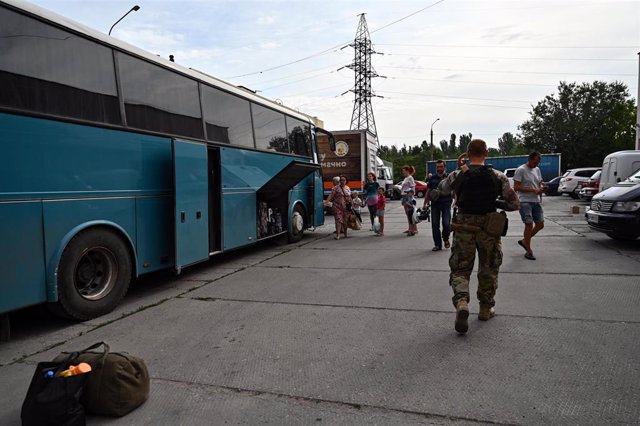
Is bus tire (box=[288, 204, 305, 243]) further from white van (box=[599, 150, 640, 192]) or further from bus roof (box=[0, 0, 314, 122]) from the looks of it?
white van (box=[599, 150, 640, 192])

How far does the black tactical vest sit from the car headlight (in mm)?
5963

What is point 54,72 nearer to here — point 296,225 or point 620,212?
point 296,225

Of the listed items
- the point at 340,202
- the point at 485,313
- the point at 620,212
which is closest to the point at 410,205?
the point at 340,202

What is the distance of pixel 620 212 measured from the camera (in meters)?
8.98

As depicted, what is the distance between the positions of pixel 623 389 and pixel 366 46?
44600 millimetres

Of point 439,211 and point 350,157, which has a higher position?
point 350,157

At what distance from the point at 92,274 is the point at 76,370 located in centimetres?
265

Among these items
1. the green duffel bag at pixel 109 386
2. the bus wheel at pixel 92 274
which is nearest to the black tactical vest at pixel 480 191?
the green duffel bag at pixel 109 386

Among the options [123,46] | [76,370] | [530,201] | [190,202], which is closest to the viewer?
[76,370]

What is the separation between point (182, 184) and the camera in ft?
20.9

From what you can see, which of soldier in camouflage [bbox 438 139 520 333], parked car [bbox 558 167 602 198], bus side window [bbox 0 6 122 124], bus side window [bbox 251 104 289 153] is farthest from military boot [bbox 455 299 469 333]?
parked car [bbox 558 167 602 198]

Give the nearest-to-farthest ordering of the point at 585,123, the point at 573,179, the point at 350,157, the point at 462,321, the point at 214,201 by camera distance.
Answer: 1. the point at 462,321
2. the point at 214,201
3. the point at 350,157
4. the point at 573,179
5. the point at 585,123

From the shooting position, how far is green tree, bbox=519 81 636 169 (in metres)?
44.0

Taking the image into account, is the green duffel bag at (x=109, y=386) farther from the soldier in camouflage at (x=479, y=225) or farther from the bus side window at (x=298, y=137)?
the bus side window at (x=298, y=137)
